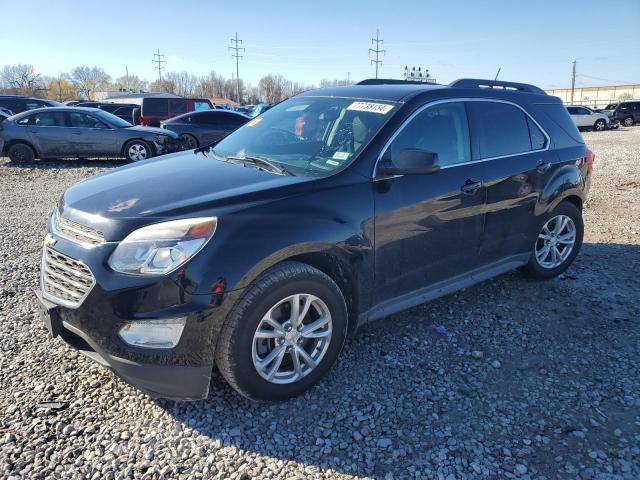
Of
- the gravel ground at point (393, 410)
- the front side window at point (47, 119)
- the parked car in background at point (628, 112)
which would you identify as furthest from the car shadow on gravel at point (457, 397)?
the parked car in background at point (628, 112)

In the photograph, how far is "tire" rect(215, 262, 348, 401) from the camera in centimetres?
258

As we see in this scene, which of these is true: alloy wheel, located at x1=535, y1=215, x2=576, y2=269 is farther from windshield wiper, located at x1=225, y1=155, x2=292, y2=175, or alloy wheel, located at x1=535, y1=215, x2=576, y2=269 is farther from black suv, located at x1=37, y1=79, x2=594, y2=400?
windshield wiper, located at x1=225, y1=155, x2=292, y2=175

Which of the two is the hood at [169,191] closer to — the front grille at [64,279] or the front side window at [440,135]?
the front grille at [64,279]

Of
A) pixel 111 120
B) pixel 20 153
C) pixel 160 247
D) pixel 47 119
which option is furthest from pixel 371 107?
pixel 20 153

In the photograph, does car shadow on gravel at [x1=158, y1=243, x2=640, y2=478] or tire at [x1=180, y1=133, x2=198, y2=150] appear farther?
tire at [x1=180, y1=133, x2=198, y2=150]

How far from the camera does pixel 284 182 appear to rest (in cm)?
291

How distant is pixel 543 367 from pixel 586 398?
365mm

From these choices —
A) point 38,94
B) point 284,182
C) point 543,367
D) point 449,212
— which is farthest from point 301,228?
point 38,94

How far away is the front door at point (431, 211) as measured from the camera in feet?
10.5

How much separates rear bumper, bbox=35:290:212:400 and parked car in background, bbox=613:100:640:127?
38.7 m

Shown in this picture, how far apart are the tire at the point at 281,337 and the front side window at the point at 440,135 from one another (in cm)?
106

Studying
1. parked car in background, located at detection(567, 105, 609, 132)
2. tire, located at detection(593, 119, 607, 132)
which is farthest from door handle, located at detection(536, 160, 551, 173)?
tire, located at detection(593, 119, 607, 132)

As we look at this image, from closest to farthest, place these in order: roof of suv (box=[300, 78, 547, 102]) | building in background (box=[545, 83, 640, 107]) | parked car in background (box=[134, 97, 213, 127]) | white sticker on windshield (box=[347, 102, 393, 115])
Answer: white sticker on windshield (box=[347, 102, 393, 115]), roof of suv (box=[300, 78, 547, 102]), parked car in background (box=[134, 97, 213, 127]), building in background (box=[545, 83, 640, 107])

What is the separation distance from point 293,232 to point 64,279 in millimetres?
1293
